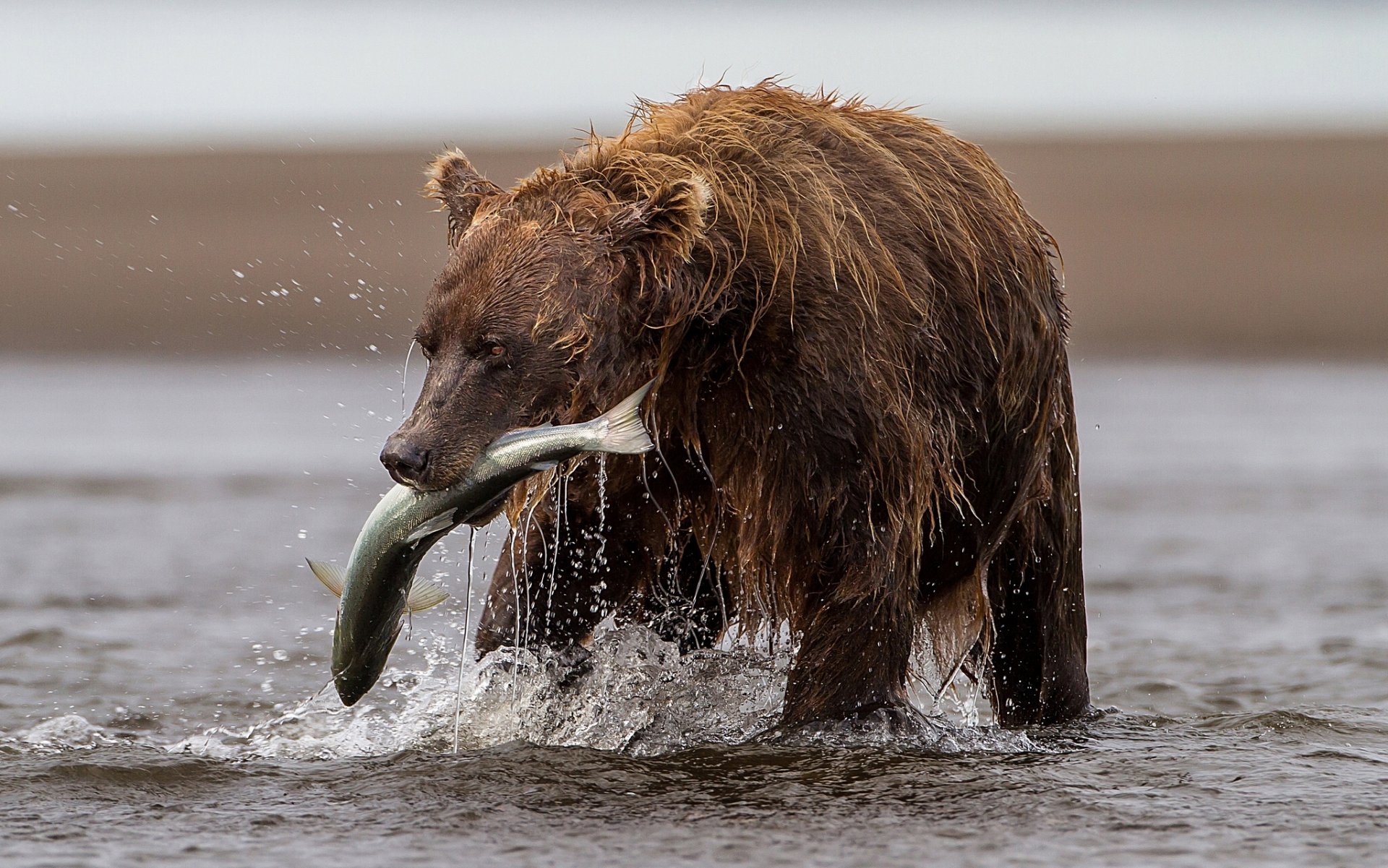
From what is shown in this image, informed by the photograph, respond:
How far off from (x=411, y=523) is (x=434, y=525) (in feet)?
0.18

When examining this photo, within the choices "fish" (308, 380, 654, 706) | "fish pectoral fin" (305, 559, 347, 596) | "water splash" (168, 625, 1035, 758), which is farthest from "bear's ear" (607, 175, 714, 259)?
"water splash" (168, 625, 1035, 758)

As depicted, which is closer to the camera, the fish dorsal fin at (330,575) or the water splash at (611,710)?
the fish dorsal fin at (330,575)

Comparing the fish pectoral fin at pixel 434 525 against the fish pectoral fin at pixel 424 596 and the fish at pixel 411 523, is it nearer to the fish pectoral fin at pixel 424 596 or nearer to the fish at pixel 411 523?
the fish at pixel 411 523

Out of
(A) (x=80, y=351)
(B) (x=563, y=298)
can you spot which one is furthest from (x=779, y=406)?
(A) (x=80, y=351)

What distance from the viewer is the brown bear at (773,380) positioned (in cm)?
446

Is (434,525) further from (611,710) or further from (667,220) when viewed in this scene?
(611,710)

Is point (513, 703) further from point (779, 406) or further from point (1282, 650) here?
point (1282, 650)

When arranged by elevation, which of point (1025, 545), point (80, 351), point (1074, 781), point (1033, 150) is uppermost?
point (1033, 150)

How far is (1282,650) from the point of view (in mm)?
7070

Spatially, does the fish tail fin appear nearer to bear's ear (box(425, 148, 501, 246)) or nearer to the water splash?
bear's ear (box(425, 148, 501, 246))

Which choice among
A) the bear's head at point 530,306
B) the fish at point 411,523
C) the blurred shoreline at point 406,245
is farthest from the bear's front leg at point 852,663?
the blurred shoreline at point 406,245

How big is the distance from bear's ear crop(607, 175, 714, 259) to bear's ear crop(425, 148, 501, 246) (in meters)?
0.43

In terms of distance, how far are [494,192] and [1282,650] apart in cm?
385

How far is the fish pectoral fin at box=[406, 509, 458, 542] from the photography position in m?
4.42
